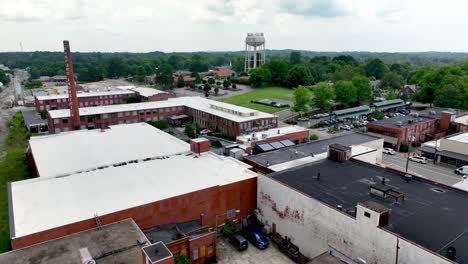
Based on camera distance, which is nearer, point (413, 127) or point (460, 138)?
point (460, 138)

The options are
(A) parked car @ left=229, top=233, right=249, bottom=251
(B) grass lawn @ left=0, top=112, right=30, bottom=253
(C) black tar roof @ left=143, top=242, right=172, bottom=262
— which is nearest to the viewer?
(C) black tar roof @ left=143, top=242, right=172, bottom=262

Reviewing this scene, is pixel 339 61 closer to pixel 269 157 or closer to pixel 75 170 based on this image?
pixel 269 157

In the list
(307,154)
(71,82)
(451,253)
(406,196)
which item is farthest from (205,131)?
(451,253)

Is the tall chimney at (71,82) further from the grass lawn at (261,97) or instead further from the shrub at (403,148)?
the shrub at (403,148)

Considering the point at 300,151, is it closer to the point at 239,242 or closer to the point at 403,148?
the point at 239,242

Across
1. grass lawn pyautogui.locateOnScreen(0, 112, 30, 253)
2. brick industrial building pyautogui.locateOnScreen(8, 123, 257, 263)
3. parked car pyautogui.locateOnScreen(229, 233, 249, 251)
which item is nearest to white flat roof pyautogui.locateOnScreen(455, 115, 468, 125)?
brick industrial building pyautogui.locateOnScreen(8, 123, 257, 263)

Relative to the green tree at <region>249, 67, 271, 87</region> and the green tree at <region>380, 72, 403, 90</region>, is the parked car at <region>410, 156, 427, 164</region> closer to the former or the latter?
the green tree at <region>380, 72, 403, 90</region>

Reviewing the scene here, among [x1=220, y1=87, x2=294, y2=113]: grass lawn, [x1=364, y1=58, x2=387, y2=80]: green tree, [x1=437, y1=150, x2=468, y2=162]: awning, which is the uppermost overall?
[x1=364, y1=58, x2=387, y2=80]: green tree
